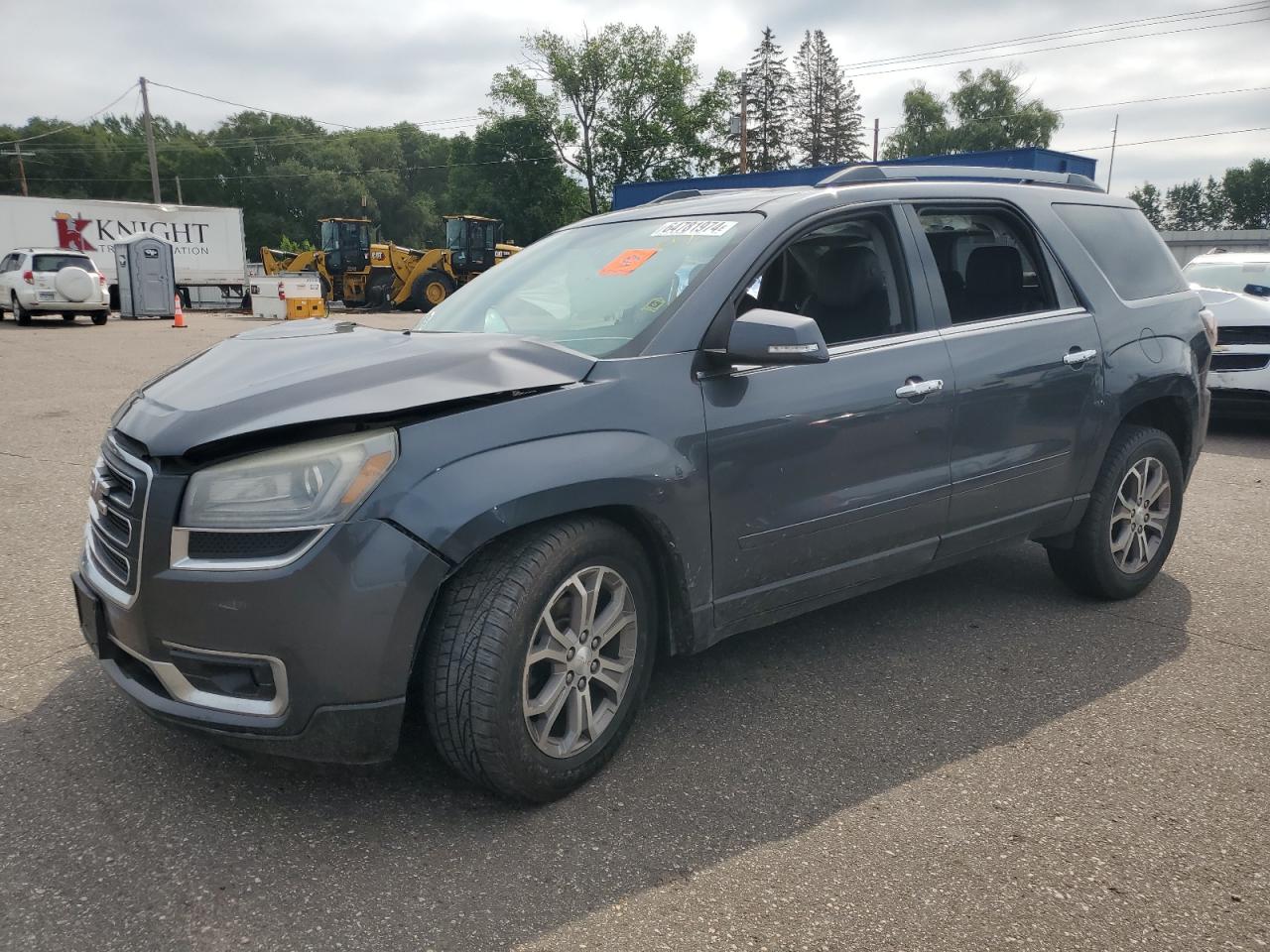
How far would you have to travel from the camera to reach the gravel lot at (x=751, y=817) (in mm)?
2222

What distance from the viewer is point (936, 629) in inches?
160

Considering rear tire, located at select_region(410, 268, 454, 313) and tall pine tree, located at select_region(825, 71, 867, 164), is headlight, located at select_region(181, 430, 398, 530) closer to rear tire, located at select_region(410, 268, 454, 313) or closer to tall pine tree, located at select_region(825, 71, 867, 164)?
rear tire, located at select_region(410, 268, 454, 313)

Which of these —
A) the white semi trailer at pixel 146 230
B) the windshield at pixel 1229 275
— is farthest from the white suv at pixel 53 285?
the windshield at pixel 1229 275

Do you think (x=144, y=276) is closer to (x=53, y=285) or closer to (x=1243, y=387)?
(x=53, y=285)

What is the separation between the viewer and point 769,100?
6931cm

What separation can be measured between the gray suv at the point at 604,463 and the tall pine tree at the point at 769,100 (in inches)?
2706

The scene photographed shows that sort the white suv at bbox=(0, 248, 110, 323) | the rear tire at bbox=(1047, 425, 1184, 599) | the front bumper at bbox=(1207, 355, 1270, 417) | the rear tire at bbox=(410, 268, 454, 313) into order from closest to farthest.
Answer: the rear tire at bbox=(1047, 425, 1184, 599), the front bumper at bbox=(1207, 355, 1270, 417), the white suv at bbox=(0, 248, 110, 323), the rear tire at bbox=(410, 268, 454, 313)

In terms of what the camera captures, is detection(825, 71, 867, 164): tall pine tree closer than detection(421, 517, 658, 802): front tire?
No

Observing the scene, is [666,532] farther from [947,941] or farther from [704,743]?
[947,941]

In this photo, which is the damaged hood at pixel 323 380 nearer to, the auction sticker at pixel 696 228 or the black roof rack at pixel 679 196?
the auction sticker at pixel 696 228

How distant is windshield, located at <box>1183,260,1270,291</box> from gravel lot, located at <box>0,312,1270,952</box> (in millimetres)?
7116

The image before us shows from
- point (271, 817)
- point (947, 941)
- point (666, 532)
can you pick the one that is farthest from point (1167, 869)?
point (271, 817)

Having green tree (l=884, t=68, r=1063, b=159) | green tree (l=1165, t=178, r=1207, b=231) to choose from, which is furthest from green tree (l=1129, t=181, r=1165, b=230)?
green tree (l=884, t=68, r=1063, b=159)

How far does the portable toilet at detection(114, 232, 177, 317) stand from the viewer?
28047 millimetres
